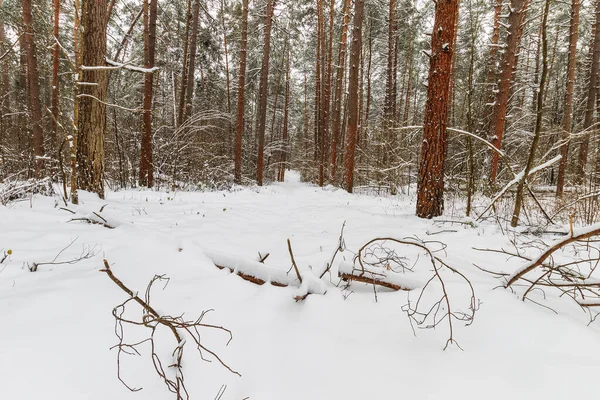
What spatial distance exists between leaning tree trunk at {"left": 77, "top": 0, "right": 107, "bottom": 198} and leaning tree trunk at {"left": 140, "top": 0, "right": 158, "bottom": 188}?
12.4ft

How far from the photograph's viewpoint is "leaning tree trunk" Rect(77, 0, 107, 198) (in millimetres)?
4523

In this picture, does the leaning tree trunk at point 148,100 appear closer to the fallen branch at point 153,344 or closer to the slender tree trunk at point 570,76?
the fallen branch at point 153,344

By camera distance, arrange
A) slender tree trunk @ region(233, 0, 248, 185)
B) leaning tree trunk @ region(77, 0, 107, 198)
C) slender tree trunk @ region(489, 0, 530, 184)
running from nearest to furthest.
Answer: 1. leaning tree trunk @ region(77, 0, 107, 198)
2. slender tree trunk @ region(489, 0, 530, 184)
3. slender tree trunk @ region(233, 0, 248, 185)

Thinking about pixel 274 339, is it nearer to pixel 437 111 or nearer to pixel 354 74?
pixel 437 111

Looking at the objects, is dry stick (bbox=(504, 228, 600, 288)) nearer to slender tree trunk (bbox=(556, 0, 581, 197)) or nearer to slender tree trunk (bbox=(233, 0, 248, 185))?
slender tree trunk (bbox=(556, 0, 581, 197))

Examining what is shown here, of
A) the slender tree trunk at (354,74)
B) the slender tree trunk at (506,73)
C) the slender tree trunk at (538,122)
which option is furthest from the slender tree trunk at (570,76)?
the slender tree trunk at (538,122)

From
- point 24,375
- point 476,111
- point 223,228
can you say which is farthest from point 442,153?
point 476,111

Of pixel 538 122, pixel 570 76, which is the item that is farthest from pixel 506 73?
pixel 538 122

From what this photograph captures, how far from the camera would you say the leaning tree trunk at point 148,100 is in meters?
8.56

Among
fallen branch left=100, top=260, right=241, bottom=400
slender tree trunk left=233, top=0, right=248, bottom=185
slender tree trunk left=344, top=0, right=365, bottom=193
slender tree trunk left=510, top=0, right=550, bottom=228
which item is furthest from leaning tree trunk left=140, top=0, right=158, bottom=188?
slender tree trunk left=510, top=0, right=550, bottom=228

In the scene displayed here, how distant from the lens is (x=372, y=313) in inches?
61.0

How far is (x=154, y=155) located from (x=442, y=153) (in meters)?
8.58

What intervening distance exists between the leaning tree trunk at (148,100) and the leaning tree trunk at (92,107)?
149 inches

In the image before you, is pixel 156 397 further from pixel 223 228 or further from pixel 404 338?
pixel 223 228
